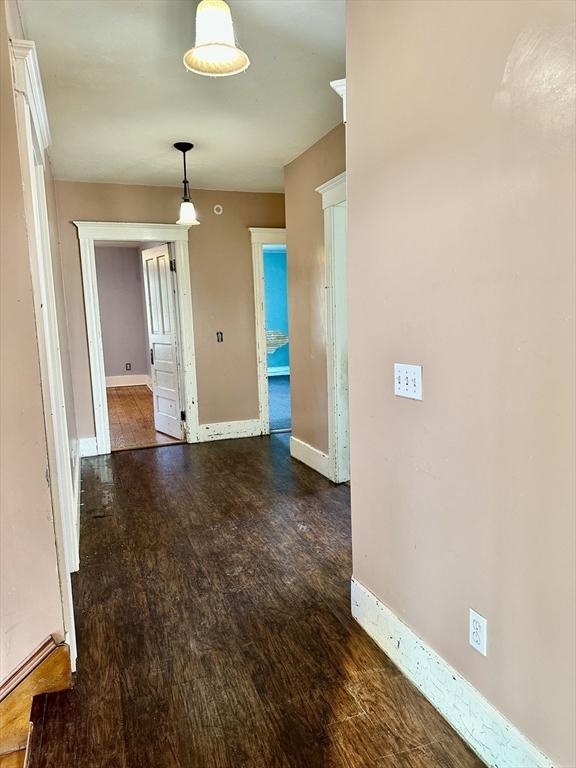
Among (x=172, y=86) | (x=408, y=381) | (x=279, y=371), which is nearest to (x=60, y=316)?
(x=172, y=86)

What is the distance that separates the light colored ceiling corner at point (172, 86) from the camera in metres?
2.19

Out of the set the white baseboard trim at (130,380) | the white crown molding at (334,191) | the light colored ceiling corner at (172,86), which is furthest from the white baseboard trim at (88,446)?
the white baseboard trim at (130,380)

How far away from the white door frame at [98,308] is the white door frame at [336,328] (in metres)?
1.88

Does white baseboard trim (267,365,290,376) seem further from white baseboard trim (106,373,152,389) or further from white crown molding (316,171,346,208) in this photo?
white crown molding (316,171,346,208)

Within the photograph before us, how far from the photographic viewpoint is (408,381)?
1705 mm

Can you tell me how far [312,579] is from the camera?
252 cm

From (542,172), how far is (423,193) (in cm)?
46

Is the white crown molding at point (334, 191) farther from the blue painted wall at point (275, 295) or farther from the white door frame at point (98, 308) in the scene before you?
the blue painted wall at point (275, 295)

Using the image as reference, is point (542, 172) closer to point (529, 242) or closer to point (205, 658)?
point (529, 242)

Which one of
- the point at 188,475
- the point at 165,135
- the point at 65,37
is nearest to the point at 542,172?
the point at 65,37

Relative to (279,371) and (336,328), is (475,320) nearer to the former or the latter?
(336,328)

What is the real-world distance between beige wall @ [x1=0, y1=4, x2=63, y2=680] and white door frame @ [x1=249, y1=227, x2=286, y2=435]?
3750mm

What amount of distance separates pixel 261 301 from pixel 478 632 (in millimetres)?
4331

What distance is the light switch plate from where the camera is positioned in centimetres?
166
